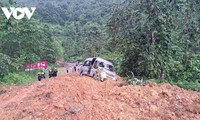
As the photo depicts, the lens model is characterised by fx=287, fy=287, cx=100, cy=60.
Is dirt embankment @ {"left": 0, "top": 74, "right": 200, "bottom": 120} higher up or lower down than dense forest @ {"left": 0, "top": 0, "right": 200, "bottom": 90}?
lower down

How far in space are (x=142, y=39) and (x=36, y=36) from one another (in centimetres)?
1942

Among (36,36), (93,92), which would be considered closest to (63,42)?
(36,36)

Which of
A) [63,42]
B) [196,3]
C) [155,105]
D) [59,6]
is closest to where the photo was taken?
[155,105]

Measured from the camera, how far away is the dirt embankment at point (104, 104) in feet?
29.6

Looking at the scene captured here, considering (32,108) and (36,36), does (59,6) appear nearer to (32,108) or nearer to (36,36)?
(36,36)

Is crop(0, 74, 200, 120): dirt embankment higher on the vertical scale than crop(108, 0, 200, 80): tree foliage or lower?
lower

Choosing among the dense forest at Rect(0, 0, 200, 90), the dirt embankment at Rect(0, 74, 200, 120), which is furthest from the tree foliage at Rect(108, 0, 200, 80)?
the dirt embankment at Rect(0, 74, 200, 120)

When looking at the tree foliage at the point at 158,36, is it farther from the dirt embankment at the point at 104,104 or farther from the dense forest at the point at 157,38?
the dirt embankment at the point at 104,104

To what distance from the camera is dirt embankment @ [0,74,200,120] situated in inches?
355

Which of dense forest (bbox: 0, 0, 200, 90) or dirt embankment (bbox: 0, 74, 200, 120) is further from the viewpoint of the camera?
dense forest (bbox: 0, 0, 200, 90)

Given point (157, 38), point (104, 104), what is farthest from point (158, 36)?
point (104, 104)

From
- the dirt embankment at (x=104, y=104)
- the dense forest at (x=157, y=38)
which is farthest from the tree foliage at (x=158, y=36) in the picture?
the dirt embankment at (x=104, y=104)

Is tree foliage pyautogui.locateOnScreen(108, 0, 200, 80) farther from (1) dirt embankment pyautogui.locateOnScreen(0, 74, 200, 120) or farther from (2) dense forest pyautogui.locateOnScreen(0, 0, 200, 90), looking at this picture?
(1) dirt embankment pyautogui.locateOnScreen(0, 74, 200, 120)

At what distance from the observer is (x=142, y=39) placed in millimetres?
18906
